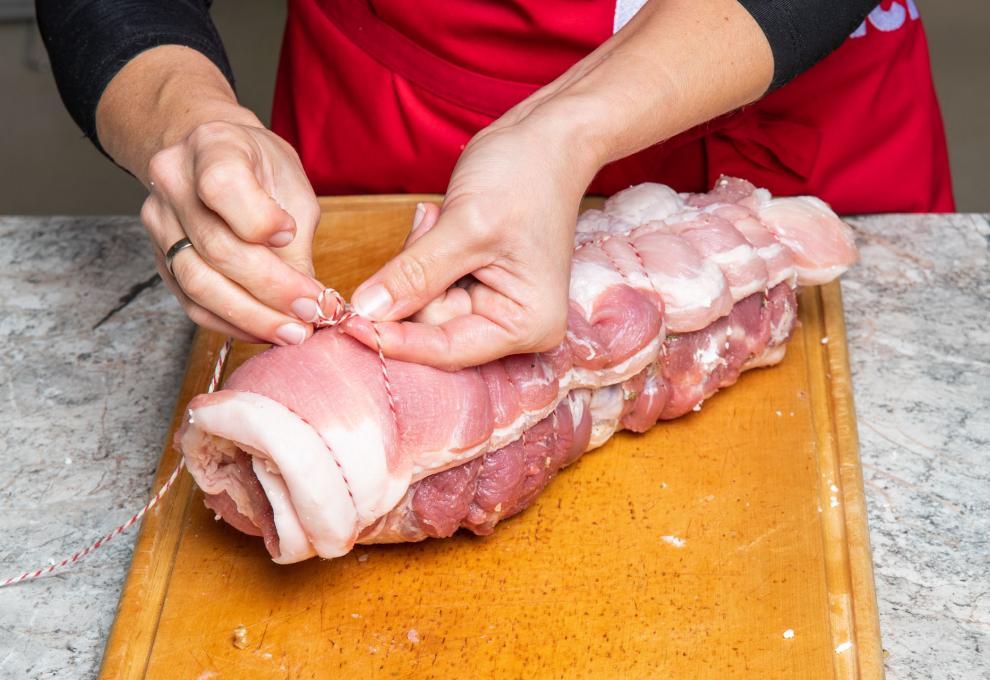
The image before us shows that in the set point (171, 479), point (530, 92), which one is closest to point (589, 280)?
point (530, 92)

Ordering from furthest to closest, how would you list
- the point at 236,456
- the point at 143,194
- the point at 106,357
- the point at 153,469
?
the point at 143,194, the point at 106,357, the point at 153,469, the point at 236,456

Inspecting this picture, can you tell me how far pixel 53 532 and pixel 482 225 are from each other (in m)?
0.79

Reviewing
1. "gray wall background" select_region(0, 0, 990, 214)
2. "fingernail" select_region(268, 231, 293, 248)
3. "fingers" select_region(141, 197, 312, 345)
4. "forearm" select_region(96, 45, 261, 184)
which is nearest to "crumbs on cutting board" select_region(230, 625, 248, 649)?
"fingers" select_region(141, 197, 312, 345)

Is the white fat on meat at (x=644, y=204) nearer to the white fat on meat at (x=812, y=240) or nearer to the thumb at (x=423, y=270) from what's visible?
the white fat on meat at (x=812, y=240)

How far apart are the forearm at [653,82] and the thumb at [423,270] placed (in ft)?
0.63

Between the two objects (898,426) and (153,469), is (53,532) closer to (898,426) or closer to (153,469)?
(153,469)

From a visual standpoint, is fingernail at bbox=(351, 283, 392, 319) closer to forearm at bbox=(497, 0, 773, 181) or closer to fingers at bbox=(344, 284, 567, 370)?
fingers at bbox=(344, 284, 567, 370)

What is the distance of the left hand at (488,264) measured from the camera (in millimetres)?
1474

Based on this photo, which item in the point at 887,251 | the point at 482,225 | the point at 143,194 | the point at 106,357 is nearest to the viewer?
the point at 482,225

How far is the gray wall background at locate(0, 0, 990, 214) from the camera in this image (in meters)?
4.35

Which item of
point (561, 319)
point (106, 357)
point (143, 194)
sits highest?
point (561, 319)

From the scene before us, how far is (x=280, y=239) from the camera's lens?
1481 mm

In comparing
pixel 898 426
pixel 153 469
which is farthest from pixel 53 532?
pixel 898 426

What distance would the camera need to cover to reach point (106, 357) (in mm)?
2053
